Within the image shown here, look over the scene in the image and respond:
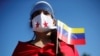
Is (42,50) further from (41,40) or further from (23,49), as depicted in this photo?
(23,49)

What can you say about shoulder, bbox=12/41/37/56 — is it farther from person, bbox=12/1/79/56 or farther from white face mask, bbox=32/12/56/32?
white face mask, bbox=32/12/56/32

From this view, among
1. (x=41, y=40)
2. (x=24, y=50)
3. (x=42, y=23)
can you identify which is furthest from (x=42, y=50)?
(x=42, y=23)

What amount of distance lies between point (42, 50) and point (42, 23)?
328 mm

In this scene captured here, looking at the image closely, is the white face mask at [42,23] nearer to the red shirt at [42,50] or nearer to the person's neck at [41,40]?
the person's neck at [41,40]

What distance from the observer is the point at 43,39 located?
3.24 meters

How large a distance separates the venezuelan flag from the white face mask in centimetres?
8

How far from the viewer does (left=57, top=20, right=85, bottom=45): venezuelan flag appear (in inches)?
128

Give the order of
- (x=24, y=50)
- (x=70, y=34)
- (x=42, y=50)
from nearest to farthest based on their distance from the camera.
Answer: (x=42, y=50), (x=24, y=50), (x=70, y=34)

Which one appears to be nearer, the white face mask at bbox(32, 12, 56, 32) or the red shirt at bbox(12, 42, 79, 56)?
the red shirt at bbox(12, 42, 79, 56)

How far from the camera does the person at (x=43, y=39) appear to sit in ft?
10.4

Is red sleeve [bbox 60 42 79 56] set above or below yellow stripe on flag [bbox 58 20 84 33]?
below

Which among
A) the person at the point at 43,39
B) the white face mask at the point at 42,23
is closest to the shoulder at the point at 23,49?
the person at the point at 43,39

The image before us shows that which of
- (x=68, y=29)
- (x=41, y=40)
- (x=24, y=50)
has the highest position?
(x=68, y=29)

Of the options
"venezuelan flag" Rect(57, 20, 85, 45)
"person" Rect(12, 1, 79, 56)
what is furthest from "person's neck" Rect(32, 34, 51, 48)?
"venezuelan flag" Rect(57, 20, 85, 45)
